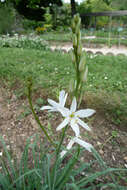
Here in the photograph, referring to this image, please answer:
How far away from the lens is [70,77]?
3.37 metres

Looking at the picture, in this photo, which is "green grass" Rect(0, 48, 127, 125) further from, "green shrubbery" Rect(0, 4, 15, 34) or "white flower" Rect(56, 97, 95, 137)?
"green shrubbery" Rect(0, 4, 15, 34)

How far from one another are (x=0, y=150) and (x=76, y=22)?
5.63 ft

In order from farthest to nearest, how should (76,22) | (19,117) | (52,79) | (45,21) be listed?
1. (45,21)
2. (52,79)
3. (19,117)
4. (76,22)

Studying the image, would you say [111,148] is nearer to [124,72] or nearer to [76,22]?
[76,22]

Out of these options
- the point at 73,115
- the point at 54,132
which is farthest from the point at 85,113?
the point at 54,132

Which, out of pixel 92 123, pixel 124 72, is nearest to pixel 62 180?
pixel 92 123

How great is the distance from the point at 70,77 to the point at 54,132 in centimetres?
140

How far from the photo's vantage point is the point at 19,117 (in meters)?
2.59

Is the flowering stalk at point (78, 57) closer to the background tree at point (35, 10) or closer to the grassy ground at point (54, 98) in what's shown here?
the grassy ground at point (54, 98)

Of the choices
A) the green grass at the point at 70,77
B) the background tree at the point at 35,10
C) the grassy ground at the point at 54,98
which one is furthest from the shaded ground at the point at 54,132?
the background tree at the point at 35,10

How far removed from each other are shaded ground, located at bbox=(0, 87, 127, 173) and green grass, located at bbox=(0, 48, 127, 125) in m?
0.22

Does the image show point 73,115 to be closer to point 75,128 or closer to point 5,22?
point 75,128

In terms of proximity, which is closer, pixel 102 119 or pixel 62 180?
pixel 62 180

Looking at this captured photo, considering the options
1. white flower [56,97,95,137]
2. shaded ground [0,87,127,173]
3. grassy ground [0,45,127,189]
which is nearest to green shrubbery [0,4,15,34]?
grassy ground [0,45,127,189]
